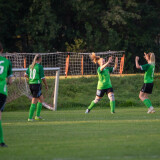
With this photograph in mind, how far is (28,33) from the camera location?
44.2 m

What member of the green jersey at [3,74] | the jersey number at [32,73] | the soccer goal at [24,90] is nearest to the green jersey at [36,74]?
the jersey number at [32,73]

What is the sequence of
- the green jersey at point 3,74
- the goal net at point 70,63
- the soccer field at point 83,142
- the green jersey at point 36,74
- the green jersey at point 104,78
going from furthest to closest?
the goal net at point 70,63 → the green jersey at point 104,78 → the green jersey at point 36,74 → the green jersey at point 3,74 → the soccer field at point 83,142

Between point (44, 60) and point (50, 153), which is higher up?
point (50, 153)

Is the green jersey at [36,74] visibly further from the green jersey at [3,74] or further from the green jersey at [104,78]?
the green jersey at [3,74]

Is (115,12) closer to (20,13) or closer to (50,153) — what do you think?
(20,13)

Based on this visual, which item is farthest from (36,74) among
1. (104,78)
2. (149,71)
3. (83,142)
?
(83,142)

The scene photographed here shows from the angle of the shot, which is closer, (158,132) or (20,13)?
(158,132)

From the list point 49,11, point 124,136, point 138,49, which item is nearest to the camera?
point 124,136

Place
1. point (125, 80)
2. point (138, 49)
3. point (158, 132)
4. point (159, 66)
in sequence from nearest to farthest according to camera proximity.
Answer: point (158, 132), point (125, 80), point (159, 66), point (138, 49)

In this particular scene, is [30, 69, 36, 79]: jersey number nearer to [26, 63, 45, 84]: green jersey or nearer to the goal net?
[26, 63, 45, 84]: green jersey

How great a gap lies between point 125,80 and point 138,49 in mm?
20009

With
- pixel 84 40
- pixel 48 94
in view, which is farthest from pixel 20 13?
pixel 48 94

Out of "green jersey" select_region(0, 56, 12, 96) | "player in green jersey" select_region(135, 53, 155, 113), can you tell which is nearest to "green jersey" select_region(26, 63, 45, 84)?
"player in green jersey" select_region(135, 53, 155, 113)

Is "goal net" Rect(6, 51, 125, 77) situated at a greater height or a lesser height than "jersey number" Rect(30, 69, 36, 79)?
lesser
